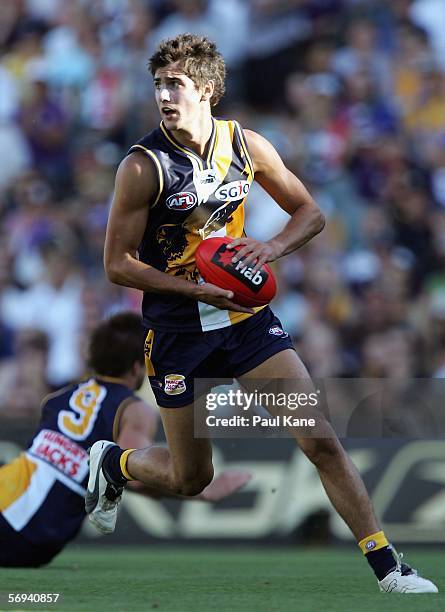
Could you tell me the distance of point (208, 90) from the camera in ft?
19.9

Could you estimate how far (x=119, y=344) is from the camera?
7.21 metres

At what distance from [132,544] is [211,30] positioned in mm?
5763

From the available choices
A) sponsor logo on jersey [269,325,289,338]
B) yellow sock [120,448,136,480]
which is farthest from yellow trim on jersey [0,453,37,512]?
sponsor logo on jersey [269,325,289,338]

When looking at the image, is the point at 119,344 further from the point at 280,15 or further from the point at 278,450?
the point at 280,15

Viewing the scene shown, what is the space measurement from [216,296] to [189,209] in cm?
47

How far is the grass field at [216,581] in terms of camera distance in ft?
17.6

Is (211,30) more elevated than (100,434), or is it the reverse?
(211,30)

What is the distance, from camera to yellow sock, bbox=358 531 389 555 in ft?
18.9

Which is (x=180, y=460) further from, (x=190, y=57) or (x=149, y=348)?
(x=190, y=57)

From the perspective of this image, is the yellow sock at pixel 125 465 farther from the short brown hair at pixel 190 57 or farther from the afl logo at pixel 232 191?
the short brown hair at pixel 190 57

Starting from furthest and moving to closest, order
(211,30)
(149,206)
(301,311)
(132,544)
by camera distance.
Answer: (211,30) < (301,311) < (132,544) < (149,206)

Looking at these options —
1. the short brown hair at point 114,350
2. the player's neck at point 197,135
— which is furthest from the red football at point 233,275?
the short brown hair at point 114,350

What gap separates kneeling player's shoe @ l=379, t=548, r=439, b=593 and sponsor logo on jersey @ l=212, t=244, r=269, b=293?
55.1 inches

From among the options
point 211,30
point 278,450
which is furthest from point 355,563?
point 211,30
